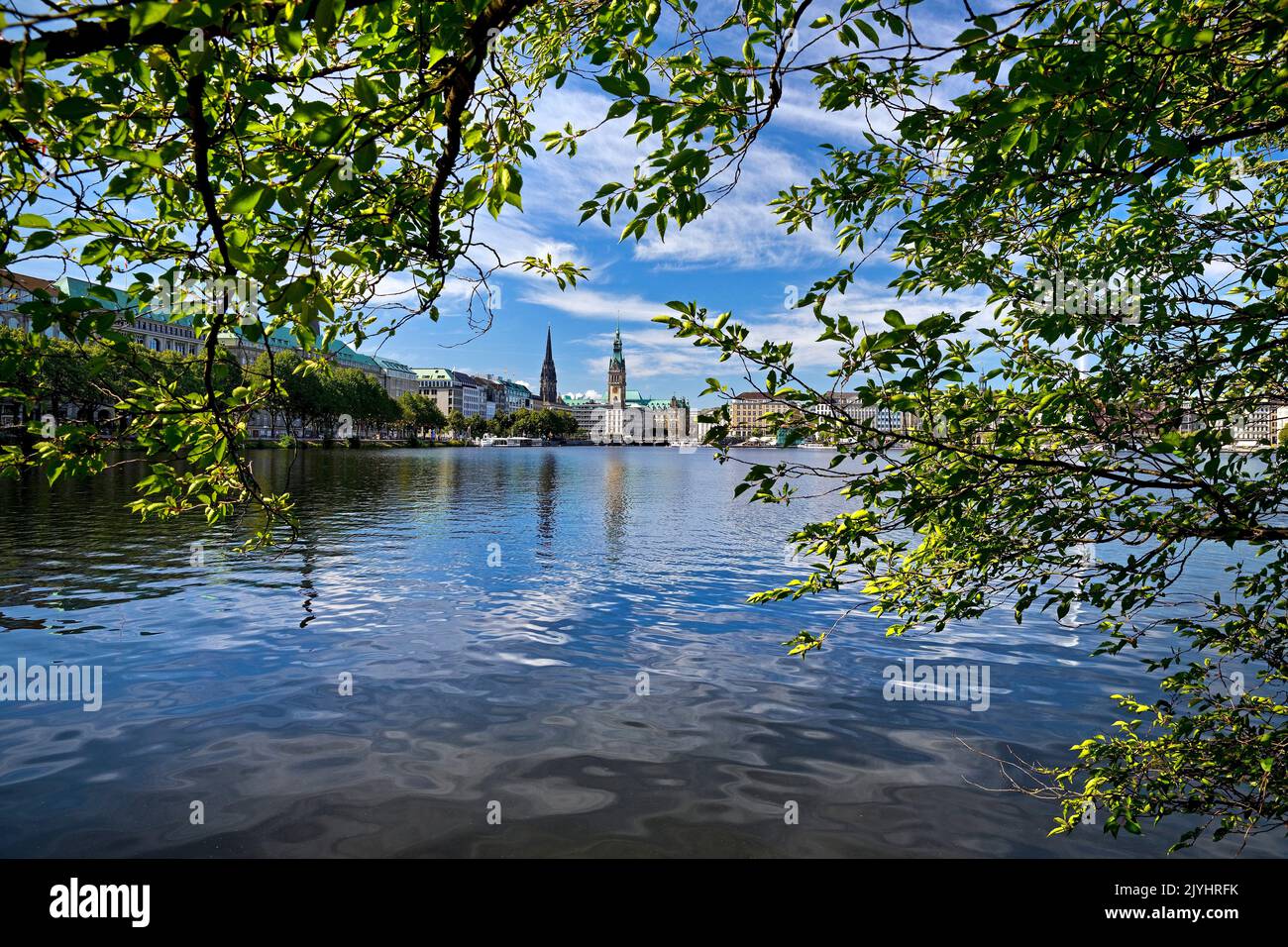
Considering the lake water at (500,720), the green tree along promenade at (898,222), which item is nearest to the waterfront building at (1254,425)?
the green tree along promenade at (898,222)

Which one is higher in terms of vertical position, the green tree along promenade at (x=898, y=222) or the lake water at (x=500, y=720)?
the green tree along promenade at (x=898, y=222)

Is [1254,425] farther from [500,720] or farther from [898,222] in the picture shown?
[500,720]

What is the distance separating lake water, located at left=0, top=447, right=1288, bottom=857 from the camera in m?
8.99

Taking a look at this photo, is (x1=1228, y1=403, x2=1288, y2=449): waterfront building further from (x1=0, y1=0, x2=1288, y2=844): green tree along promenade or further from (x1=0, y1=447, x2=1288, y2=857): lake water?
(x1=0, y1=447, x2=1288, y2=857): lake water

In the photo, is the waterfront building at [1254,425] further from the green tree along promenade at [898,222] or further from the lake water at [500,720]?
the lake water at [500,720]

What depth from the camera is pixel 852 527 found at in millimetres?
6387

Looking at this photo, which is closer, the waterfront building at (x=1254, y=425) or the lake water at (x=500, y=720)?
the waterfront building at (x=1254, y=425)

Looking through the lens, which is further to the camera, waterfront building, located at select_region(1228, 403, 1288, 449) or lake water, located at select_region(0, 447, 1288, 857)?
lake water, located at select_region(0, 447, 1288, 857)

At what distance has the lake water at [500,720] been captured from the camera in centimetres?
899

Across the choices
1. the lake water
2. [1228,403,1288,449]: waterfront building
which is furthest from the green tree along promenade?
the lake water

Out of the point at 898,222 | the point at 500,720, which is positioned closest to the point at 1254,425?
the point at 898,222

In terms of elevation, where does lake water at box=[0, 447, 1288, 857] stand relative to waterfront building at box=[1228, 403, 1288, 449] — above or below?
below
